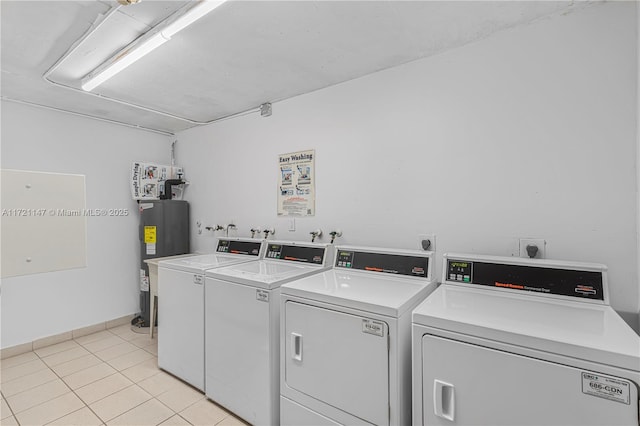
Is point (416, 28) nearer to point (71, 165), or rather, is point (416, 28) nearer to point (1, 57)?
point (1, 57)

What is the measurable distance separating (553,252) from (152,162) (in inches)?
170

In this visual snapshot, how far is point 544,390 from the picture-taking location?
3.47 ft

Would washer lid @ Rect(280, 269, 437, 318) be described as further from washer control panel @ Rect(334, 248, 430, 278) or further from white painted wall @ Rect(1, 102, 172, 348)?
white painted wall @ Rect(1, 102, 172, 348)

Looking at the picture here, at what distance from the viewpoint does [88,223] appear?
342 centimetres

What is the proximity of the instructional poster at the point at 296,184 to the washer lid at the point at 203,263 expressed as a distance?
0.60 meters

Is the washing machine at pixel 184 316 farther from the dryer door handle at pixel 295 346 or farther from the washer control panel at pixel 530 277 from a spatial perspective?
the washer control panel at pixel 530 277

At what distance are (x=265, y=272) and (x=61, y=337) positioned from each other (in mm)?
2721

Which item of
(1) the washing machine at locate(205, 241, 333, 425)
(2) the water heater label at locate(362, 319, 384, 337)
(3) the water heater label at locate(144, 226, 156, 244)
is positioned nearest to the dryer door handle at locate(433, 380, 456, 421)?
(2) the water heater label at locate(362, 319, 384, 337)

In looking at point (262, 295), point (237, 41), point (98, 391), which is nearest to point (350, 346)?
point (262, 295)

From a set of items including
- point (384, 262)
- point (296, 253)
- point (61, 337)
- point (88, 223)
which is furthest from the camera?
point (88, 223)

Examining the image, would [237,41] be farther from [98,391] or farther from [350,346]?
[98,391]

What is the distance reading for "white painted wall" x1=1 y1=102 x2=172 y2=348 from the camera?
2.96m

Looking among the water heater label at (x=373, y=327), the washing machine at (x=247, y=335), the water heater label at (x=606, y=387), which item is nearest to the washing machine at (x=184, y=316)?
the washing machine at (x=247, y=335)

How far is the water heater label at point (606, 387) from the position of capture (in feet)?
3.12
